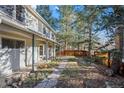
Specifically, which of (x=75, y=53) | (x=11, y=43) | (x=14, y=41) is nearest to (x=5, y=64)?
(x=11, y=43)

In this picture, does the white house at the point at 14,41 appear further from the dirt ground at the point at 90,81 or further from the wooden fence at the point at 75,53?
the wooden fence at the point at 75,53

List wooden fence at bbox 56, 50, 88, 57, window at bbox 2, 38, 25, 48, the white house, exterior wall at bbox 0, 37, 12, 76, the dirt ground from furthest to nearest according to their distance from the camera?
1. wooden fence at bbox 56, 50, 88, 57
2. window at bbox 2, 38, 25, 48
3. exterior wall at bbox 0, 37, 12, 76
4. the white house
5. the dirt ground

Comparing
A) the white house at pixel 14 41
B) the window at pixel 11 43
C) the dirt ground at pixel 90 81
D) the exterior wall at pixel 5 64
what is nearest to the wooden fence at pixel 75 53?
the white house at pixel 14 41

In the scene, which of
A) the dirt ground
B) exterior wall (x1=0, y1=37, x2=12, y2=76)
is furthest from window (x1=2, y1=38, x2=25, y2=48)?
the dirt ground

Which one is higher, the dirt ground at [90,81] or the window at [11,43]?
the window at [11,43]

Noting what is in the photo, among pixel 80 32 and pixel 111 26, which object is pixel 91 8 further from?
pixel 80 32

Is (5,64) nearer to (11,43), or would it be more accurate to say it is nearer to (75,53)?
(11,43)

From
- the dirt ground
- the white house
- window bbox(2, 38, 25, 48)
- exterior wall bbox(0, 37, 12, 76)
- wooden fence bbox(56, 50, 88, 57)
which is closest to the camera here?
the dirt ground

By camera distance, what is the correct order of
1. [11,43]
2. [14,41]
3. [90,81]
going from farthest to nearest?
1. [14,41]
2. [11,43]
3. [90,81]

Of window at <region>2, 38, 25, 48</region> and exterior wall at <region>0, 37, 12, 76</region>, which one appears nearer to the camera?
exterior wall at <region>0, 37, 12, 76</region>

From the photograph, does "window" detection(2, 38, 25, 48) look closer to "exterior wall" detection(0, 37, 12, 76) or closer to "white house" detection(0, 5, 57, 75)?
"white house" detection(0, 5, 57, 75)

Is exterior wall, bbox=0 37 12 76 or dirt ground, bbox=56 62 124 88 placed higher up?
exterior wall, bbox=0 37 12 76

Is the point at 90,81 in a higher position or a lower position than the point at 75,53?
lower
